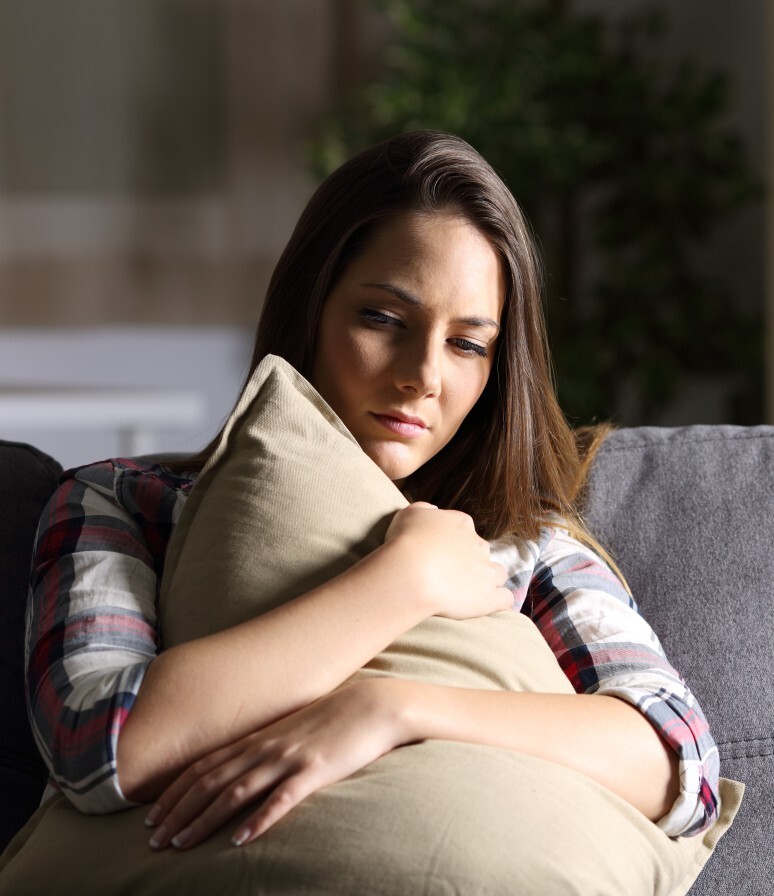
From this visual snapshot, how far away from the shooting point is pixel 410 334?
109 cm

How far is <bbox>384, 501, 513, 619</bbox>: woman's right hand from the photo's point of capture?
0.89 metres

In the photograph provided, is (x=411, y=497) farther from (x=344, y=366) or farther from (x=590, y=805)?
(x=590, y=805)

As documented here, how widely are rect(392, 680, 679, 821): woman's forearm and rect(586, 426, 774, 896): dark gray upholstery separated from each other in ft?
0.79

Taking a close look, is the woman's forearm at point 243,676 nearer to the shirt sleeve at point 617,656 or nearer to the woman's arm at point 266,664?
the woman's arm at point 266,664

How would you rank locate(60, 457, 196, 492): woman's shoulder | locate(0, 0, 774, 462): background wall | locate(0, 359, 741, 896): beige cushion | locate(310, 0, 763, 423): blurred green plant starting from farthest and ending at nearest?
locate(0, 0, 774, 462): background wall, locate(310, 0, 763, 423): blurred green plant, locate(60, 457, 196, 492): woman's shoulder, locate(0, 359, 741, 896): beige cushion

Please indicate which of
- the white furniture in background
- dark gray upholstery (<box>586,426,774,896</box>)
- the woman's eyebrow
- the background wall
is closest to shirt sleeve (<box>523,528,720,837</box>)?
dark gray upholstery (<box>586,426,774,896</box>)

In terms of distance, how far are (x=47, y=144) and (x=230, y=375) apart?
937mm

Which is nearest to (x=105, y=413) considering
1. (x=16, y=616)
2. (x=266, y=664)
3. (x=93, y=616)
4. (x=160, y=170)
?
(x=160, y=170)

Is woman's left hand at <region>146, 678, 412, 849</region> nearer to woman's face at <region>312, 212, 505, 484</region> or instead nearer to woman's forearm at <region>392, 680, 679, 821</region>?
woman's forearm at <region>392, 680, 679, 821</region>

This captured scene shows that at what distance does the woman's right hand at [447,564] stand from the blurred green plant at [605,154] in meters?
2.24

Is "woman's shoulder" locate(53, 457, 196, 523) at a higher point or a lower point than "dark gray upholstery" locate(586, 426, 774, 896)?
higher

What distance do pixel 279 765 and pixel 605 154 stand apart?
2.81m

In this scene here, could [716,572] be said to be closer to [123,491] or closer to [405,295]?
[405,295]

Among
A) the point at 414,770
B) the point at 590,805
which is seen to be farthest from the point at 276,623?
the point at 590,805
